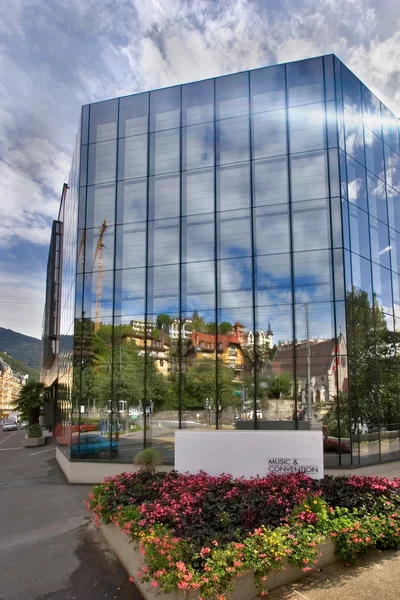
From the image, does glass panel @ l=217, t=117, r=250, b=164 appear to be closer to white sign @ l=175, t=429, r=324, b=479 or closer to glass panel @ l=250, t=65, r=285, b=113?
glass panel @ l=250, t=65, r=285, b=113

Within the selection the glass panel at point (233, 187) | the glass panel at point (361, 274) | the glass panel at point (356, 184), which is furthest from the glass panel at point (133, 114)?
the glass panel at point (361, 274)

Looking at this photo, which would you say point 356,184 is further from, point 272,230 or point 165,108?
point 165,108

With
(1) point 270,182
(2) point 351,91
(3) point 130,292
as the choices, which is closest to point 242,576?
(3) point 130,292

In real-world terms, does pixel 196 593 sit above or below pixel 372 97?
below

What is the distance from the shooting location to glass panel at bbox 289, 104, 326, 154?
53.8ft

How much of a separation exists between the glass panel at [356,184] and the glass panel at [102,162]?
9065 millimetres

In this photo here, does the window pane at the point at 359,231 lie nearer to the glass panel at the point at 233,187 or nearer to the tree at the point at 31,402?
the glass panel at the point at 233,187

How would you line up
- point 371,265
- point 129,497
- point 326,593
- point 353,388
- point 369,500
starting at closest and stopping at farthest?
point 326,593 → point 369,500 → point 129,497 → point 353,388 → point 371,265

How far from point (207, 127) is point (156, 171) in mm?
2584

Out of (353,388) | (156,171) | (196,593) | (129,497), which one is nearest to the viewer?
(196,593)

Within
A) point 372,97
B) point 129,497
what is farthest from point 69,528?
point 372,97

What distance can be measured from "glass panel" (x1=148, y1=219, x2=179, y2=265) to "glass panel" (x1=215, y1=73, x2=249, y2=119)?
183 inches

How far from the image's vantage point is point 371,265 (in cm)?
1691

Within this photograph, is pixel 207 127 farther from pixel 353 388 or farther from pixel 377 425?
pixel 377 425
